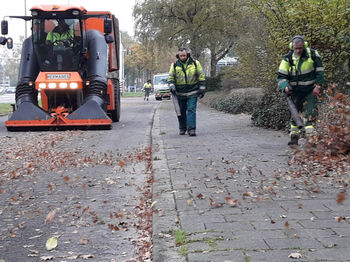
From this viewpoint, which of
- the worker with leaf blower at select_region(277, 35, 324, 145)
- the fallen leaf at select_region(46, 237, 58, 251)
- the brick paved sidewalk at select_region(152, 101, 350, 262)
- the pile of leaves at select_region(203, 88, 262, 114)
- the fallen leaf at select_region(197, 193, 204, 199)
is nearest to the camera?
the brick paved sidewalk at select_region(152, 101, 350, 262)

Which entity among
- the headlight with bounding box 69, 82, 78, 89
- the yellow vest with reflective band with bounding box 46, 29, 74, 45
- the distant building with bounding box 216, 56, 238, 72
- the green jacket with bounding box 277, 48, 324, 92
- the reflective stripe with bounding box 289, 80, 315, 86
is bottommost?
the headlight with bounding box 69, 82, 78, 89

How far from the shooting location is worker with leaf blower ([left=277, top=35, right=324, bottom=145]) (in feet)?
30.4

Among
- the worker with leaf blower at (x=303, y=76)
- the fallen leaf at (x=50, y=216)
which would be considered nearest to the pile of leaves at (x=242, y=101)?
the worker with leaf blower at (x=303, y=76)

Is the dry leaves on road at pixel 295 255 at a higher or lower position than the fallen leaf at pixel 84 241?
higher

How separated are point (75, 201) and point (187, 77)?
21.6 ft

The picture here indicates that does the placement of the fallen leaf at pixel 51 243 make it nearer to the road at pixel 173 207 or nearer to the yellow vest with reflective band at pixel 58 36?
the road at pixel 173 207

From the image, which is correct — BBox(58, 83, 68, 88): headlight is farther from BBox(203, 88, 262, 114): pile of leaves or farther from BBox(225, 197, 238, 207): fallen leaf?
BBox(225, 197, 238, 207): fallen leaf

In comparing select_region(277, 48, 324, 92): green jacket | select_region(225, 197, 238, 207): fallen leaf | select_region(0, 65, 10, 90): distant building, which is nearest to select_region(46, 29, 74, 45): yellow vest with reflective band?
select_region(277, 48, 324, 92): green jacket

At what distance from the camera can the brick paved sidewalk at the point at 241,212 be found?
13.0 ft

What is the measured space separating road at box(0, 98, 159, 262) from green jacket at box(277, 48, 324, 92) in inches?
105

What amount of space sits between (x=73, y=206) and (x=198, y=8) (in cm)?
3004

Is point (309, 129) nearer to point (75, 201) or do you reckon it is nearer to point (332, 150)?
point (332, 150)

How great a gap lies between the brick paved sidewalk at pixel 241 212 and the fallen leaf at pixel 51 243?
82cm

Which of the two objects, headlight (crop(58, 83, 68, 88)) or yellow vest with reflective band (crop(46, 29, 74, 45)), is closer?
headlight (crop(58, 83, 68, 88))
